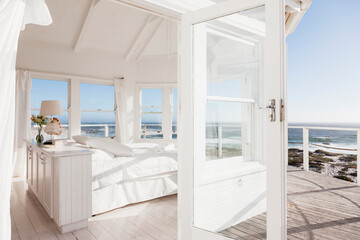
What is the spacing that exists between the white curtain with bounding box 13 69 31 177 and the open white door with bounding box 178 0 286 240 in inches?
164

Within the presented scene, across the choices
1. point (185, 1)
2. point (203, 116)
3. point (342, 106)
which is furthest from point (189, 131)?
point (342, 106)

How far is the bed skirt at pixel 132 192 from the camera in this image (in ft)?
9.77

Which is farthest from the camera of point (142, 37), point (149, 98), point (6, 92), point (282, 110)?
point (149, 98)

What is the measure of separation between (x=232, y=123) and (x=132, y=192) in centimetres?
182

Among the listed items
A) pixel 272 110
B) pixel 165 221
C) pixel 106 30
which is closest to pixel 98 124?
pixel 106 30

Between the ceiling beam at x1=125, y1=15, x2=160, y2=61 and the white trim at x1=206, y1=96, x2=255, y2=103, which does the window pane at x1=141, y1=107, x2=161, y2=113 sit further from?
the white trim at x1=206, y1=96, x2=255, y2=103

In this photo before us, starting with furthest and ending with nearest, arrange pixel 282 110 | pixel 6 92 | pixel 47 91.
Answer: pixel 47 91
pixel 282 110
pixel 6 92

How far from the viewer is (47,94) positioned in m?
5.70

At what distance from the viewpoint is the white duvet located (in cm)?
296

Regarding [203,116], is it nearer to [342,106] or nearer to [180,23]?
[180,23]

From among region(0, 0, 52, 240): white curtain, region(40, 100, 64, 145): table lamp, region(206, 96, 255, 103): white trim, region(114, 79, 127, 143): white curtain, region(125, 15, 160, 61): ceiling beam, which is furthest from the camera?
region(114, 79, 127, 143): white curtain

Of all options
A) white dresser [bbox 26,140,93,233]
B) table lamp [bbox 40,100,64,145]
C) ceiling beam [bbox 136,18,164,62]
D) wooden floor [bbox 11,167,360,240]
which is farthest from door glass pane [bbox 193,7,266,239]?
ceiling beam [bbox 136,18,164,62]

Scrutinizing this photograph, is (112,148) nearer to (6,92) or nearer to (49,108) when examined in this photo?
(49,108)

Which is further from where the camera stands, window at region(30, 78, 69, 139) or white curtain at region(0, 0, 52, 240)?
window at region(30, 78, 69, 139)
